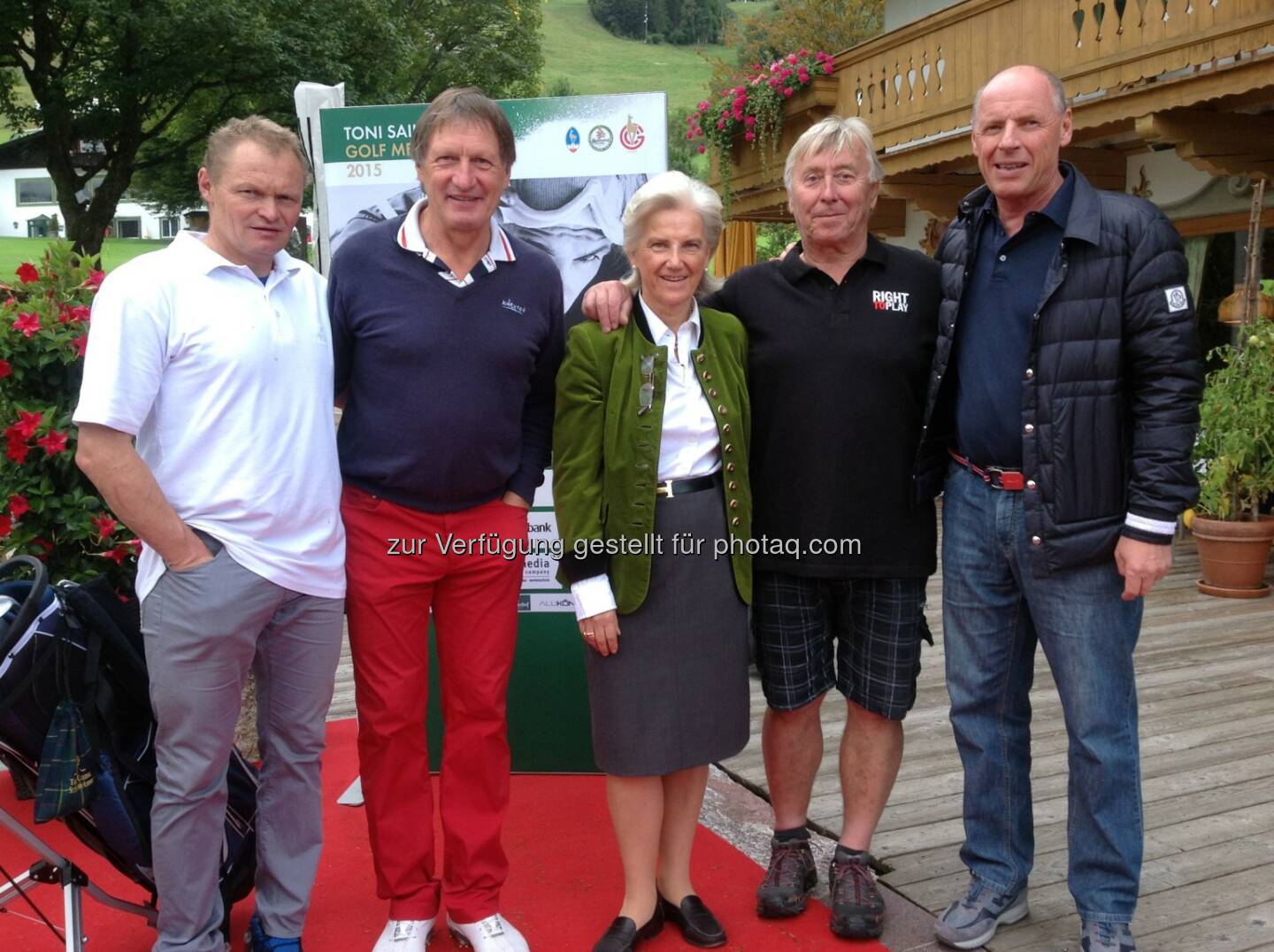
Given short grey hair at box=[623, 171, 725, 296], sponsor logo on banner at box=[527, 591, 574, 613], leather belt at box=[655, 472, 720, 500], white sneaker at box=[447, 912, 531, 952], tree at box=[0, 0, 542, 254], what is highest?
tree at box=[0, 0, 542, 254]

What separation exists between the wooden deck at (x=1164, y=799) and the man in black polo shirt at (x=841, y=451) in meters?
0.51

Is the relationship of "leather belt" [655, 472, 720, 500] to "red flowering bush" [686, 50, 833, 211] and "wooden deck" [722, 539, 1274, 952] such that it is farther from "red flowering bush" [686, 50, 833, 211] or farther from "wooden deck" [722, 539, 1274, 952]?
"red flowering bush" [686, 50, 833, 211]

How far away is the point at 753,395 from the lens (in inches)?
104

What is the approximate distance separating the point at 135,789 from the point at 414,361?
108 cm

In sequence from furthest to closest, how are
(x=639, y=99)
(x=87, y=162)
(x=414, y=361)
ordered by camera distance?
(x=87, y=162)
(x=639, y=99)
(x=414, y=361)

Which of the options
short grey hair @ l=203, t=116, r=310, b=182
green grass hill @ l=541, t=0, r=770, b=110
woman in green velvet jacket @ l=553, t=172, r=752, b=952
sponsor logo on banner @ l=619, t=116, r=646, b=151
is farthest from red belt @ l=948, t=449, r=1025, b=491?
green grass hill @ l=541, t=0, r=770, b=110

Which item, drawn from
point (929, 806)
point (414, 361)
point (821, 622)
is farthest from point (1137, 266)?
point (929, 806)

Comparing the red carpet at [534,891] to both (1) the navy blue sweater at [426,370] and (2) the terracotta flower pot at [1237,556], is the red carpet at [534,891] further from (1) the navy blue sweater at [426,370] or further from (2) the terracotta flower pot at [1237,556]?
(2) the terracotta flower pot at [1237,556]

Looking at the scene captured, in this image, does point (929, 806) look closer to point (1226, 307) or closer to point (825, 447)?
point (825, 447)

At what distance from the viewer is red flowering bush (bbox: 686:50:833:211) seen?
1022cm

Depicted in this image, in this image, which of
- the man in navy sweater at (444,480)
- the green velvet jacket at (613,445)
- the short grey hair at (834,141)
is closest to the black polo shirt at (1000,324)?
the short grey hair at (834,141)

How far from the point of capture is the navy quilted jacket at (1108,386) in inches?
88.0

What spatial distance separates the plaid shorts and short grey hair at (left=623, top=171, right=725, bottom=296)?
77 centimetres

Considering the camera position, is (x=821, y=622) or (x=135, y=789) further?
(x=821, y=622)
